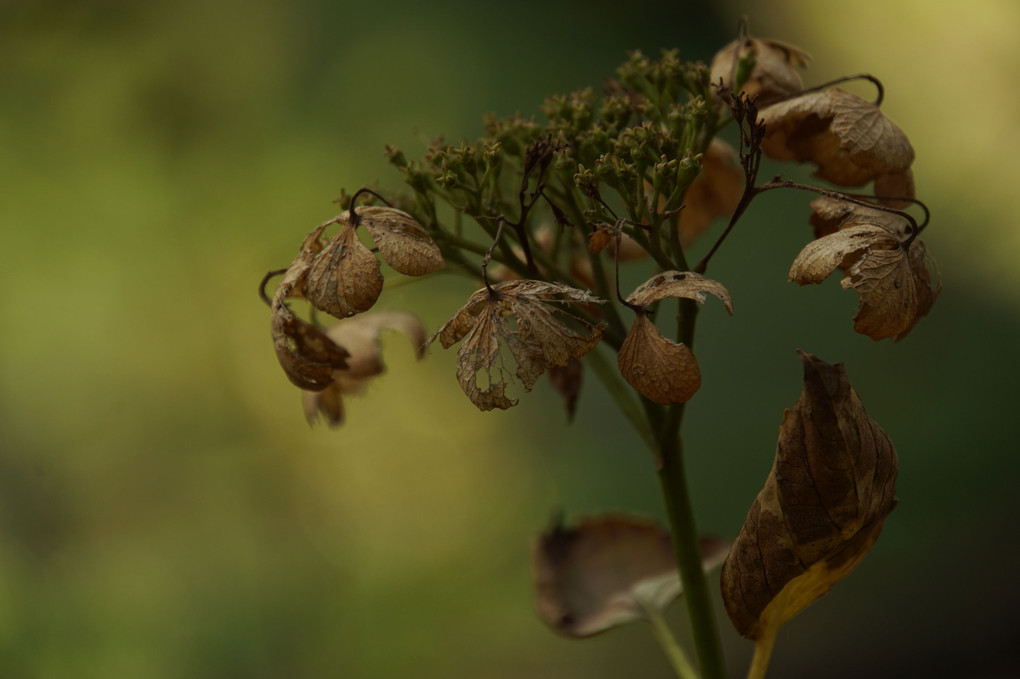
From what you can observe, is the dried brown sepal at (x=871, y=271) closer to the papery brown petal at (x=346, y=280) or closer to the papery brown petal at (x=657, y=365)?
the papery brown petal at (x=657, y=365)

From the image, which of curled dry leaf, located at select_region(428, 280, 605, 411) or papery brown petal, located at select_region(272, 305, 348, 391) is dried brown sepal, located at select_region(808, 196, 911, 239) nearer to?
curled dry leaf, located at select_region(428, 280, 605, 411)

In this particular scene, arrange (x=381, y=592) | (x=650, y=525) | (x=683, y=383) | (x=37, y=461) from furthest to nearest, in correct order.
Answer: (x=381, y=592) → (x=37, y=461) → (x=650, y=525) → (x=683, y=383)

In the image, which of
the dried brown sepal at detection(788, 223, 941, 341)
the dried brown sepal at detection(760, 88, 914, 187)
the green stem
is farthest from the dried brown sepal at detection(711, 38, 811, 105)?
the green stem

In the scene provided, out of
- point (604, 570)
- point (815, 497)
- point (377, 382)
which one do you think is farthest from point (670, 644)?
point (377, 382)

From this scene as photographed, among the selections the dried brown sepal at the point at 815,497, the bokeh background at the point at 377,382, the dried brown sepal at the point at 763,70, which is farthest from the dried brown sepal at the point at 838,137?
the bokeh background at the point at 377,382

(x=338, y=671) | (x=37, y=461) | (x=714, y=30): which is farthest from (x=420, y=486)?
(x=714, y=30)

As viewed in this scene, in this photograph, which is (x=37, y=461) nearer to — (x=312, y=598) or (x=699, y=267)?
(x=312, y=598)

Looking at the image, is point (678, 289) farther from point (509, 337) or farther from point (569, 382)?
point (569, 382)
